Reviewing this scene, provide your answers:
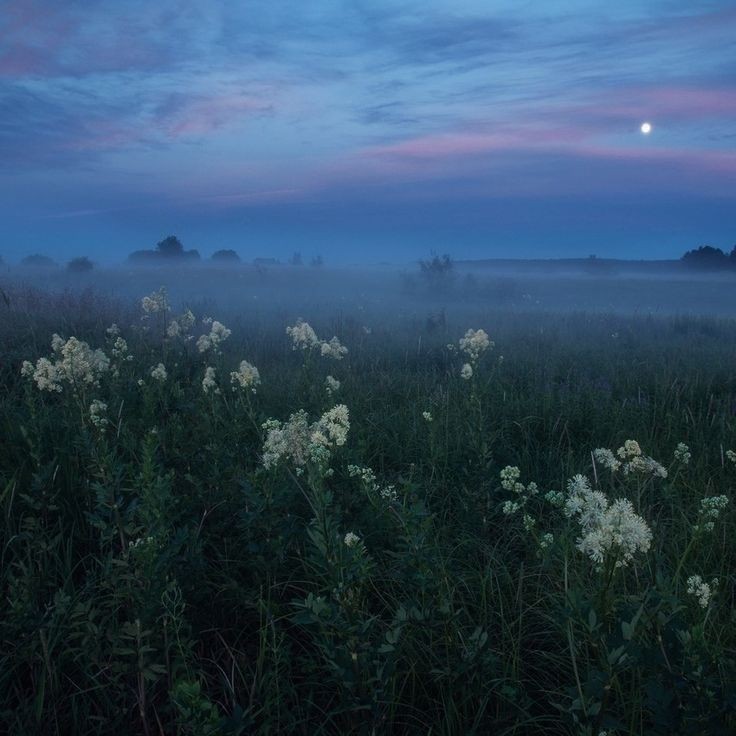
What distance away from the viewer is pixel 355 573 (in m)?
2.17

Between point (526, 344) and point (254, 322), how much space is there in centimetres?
637

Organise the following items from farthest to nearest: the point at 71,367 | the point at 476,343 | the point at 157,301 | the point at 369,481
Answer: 1. the point at 157,301
2. the point at 476,343
3. the point at 71,367
4. the point at 369,481

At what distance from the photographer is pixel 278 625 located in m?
2.77

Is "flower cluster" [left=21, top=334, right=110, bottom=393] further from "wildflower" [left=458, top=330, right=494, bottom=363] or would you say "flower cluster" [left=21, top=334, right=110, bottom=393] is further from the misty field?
"wildflower" [left=458, top=330, right=494, bottom=363]

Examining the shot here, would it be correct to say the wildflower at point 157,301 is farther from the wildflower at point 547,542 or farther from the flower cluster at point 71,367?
the wildflower at point 547,542

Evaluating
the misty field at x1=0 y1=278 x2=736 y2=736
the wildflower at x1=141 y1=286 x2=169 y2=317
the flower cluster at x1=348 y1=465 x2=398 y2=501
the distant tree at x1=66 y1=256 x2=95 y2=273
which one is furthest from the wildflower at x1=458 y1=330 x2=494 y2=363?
the distant tree at x1=66 y1=256 x2=95 y2=273

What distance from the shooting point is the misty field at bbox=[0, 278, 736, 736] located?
196cm

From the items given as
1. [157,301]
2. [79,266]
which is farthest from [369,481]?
[79,266]

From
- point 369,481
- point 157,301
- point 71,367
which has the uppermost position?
point 157,301

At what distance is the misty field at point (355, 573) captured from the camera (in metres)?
1.96

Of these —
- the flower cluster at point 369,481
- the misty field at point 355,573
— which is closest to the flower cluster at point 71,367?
the misty field at point 355,573

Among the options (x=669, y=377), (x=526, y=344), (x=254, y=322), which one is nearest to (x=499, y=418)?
(x=669, y=377)

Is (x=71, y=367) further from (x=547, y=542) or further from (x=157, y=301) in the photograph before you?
(x=157, y=301)

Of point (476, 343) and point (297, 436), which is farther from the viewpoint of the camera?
point (476, 343)
